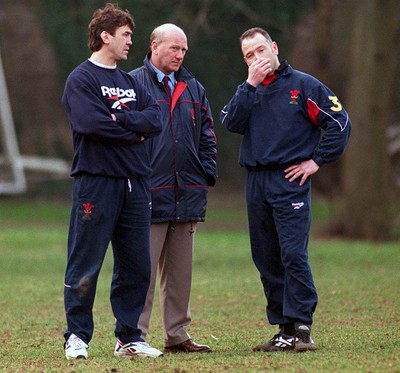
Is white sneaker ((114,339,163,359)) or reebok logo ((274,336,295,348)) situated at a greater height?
reebok logo ((274,336,295,348))

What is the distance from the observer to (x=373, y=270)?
46.4 ft

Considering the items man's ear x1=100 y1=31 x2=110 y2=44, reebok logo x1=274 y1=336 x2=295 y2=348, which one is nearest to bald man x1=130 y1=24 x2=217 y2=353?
reebok logo x1=274 y1=336 x2=295 y2=348

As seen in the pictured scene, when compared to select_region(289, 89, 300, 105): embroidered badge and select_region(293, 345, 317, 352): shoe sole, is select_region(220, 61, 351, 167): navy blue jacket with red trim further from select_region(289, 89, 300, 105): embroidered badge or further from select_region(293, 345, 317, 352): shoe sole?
select_region(293, 345, 317, 352): shoe sole

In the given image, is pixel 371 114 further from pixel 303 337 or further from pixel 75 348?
pixel 75 348

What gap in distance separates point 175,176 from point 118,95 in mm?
804

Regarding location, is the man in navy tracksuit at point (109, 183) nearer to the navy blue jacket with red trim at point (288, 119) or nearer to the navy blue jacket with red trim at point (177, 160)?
the navy blue jacket with red trim at point (177, 160)

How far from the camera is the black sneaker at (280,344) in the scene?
6.96 metres

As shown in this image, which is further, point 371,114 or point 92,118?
point 371,114

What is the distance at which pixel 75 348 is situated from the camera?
Result: 671 centimetres

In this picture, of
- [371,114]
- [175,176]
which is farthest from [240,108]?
[371,114]

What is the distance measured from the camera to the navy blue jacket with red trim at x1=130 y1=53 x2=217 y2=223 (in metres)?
7.24

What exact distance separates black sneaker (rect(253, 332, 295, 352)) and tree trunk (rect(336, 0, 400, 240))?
13094mm

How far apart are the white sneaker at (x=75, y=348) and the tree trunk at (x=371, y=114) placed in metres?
13.7

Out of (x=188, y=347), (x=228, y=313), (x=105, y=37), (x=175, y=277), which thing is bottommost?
(x=228, y=313)
